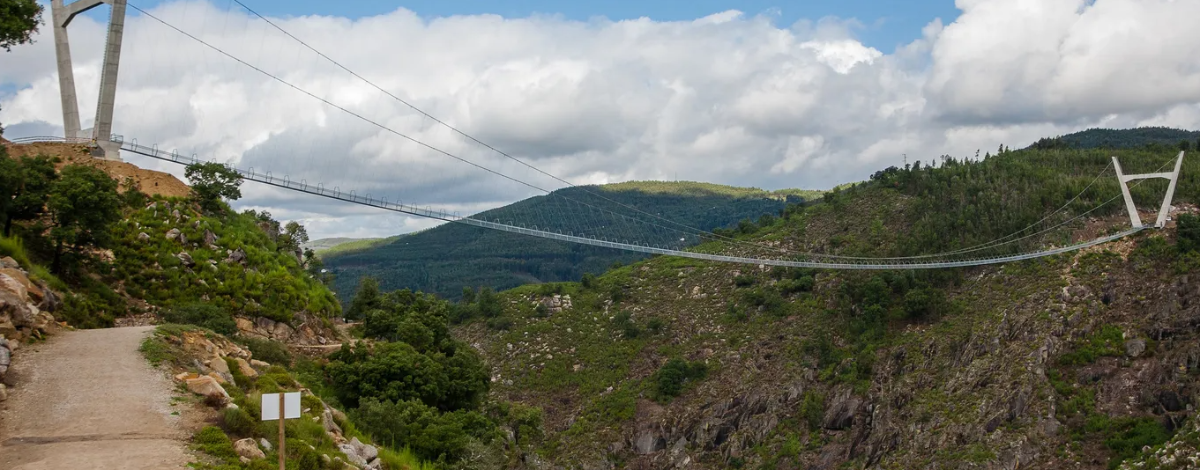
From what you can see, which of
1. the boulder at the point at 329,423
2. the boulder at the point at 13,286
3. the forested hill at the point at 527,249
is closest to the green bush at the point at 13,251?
the boulder at the point at 13,286

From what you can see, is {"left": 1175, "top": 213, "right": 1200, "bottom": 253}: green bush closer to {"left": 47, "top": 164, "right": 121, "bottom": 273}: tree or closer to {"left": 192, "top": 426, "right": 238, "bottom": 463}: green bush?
A: {"left": 192, "top": 426, "right": 238, "bottom": 463}: green bush

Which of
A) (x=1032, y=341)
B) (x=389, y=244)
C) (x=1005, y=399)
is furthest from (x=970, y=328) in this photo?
(x=389, y=244)

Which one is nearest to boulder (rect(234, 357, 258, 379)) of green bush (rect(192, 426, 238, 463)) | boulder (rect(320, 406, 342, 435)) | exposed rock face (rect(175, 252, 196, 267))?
boulder (rect(320, 406, 342, 435))

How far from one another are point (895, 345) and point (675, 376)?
1252 centimetres

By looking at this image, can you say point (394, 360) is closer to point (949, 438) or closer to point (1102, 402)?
point (949, 438)

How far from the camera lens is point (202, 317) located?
822 inches

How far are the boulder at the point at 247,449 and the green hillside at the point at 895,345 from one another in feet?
101

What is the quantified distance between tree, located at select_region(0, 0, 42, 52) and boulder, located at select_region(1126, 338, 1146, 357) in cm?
4365

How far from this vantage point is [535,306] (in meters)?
63.8

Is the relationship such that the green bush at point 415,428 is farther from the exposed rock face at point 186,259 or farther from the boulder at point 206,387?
the exposed rock face at point 186,259

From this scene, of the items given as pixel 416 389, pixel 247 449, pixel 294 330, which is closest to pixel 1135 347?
pixel 416 389

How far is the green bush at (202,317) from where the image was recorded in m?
20.3

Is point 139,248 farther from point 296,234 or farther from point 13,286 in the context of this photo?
point 296,234

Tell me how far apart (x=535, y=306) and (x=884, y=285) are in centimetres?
2586
